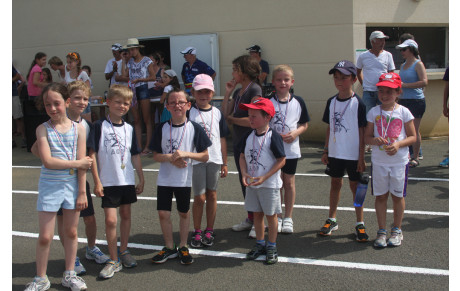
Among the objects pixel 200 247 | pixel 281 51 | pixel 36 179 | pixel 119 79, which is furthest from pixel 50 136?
pixel 281 51

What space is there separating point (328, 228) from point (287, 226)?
18.1 inches

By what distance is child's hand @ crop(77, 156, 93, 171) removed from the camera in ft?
13.1

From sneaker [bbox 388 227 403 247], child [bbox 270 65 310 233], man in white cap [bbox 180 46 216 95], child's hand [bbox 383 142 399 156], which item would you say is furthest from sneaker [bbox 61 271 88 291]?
man in white cap [bbox 180 46 216 95]

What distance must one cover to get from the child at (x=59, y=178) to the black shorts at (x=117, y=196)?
0.97 feet

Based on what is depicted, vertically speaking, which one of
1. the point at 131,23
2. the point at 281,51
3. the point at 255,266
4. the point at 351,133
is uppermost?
the point at 131,23

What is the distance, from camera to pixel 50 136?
3.93 m

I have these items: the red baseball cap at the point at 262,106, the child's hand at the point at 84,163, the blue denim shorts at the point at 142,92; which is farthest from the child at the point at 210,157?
the blue denim shorts at the point at 142,92

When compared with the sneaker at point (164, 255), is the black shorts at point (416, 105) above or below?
above

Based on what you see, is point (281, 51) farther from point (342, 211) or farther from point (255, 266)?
point (255, 266)

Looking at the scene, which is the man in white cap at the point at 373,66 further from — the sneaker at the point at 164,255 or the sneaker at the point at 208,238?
the sneaker at the point at 164,255

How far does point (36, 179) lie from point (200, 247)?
186 inches

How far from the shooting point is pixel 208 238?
5.06 m

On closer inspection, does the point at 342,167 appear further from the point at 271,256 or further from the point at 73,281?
the point at 73,281

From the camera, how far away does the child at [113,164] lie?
436 centimetres
